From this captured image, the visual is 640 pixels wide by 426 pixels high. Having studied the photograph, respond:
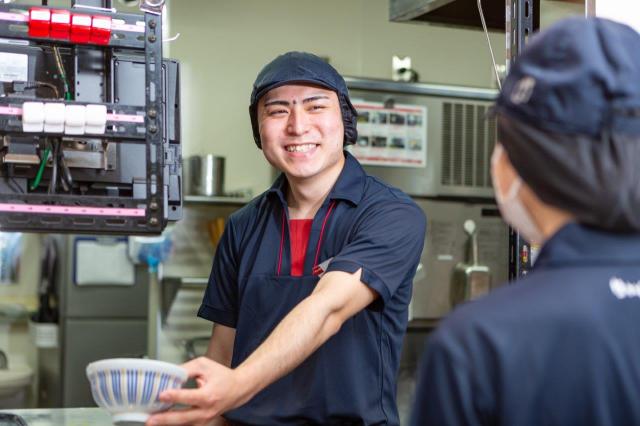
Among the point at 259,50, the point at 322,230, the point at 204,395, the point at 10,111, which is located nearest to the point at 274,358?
the point at 204,395

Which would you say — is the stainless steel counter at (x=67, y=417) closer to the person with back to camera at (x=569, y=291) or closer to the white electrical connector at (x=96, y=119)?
the white electrical connector at (x=96, y=119)

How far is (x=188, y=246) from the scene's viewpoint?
521 centimetres

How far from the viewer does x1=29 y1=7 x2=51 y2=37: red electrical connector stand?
76.3 inches

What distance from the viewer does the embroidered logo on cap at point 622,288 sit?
42.2 inches

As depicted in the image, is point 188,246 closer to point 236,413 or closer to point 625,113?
point 236,413

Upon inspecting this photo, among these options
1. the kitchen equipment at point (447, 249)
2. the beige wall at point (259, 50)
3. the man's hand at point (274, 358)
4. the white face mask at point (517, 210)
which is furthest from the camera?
the beige wall at point (259, 50)

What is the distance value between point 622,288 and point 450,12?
1.98 meters

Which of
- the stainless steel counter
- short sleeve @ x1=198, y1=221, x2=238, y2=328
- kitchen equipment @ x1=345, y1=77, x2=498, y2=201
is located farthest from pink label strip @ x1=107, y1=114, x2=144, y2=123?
kitchen equipment @ x1=345, y1=77, x2=498, y2=201

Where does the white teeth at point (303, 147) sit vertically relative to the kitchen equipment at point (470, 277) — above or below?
above

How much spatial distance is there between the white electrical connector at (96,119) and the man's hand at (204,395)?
0.53 meters

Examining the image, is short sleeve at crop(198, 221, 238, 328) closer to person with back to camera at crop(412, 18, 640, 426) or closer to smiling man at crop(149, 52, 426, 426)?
smiling man at crop(149, 52, 426, 426)

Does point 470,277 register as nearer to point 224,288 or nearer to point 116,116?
point 224,288

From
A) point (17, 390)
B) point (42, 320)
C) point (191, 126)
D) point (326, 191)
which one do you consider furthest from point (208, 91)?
point (326, 191)

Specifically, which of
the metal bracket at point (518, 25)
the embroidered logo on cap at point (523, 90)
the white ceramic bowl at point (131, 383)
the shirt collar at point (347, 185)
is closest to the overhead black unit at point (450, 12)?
the metal bracket at point (518, 25)
